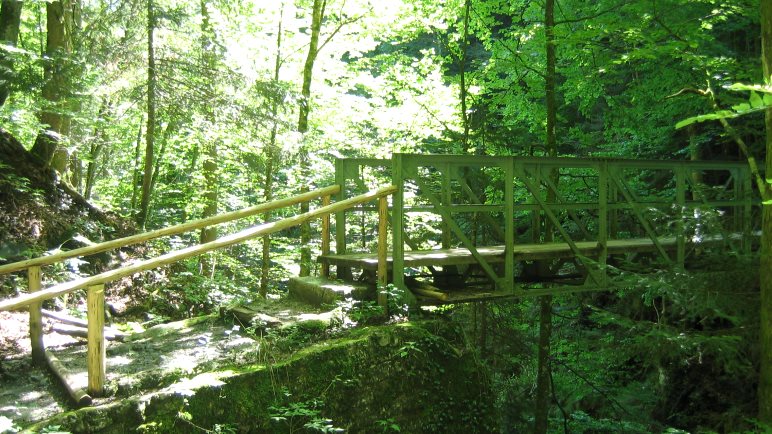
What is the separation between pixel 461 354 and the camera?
15.9ft

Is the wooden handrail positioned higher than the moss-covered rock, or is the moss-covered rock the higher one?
the wooden handrail

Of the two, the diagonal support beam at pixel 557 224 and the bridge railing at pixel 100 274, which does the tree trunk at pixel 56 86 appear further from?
the diagonal support beam at pixel 557 224

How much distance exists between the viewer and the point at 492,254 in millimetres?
6082

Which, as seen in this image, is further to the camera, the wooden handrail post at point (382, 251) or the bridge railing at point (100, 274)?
the wooden handrail post at point (382, 251)

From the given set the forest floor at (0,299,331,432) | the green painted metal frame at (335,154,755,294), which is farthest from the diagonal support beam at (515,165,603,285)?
the forest floor at (0,299,331,432)

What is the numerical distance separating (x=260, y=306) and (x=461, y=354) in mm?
2091

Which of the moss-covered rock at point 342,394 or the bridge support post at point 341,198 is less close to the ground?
the bridge support post at point 341,198

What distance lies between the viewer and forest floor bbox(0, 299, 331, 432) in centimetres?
361

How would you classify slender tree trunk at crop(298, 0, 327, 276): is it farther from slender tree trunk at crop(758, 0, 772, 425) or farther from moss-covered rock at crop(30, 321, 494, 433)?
slender tree trunk at crop(758, 0, 772, 425)

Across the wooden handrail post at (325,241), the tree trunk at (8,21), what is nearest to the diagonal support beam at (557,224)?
the wooden handrail post at (325,241)

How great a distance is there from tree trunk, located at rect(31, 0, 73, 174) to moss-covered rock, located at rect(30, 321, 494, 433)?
18.8 feet

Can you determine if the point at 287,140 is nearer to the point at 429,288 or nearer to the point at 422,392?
the point at 429,288

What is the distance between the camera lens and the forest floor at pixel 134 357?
3.61 metres

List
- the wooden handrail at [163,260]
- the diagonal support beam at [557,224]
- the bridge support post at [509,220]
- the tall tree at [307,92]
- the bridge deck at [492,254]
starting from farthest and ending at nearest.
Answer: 1. the tall tree at [307,92]
2. the diagonal support beam at [557,224]
3. the bridge support post at [509,220]
4. the bridge deck at [492,254]
5. the wooden handrail at [163,260]
